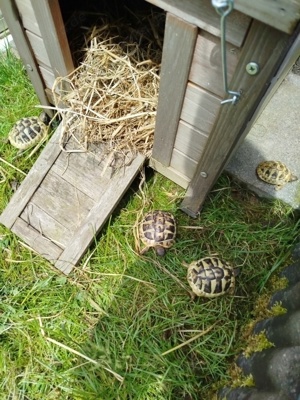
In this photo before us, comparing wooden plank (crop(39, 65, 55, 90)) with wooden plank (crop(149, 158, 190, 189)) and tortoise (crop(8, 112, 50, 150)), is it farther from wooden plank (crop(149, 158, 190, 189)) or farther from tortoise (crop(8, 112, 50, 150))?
wooden plank (crop(149, 158, 190, 189))

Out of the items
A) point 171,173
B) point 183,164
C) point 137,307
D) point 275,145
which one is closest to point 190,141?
point 183,164

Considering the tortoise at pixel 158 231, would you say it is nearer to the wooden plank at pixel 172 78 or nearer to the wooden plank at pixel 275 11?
the wooden plank at pixel 172 78

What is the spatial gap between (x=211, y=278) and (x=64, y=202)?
882 mm

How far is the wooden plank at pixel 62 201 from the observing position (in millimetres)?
1973

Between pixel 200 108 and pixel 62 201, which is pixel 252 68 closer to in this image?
pixel 200 108

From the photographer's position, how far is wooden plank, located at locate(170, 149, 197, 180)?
1.85 m

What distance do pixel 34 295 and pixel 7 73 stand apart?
1.58 metres

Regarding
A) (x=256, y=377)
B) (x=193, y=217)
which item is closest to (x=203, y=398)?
(x=256, y=377)

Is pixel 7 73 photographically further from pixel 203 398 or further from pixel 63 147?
pixel 203 398

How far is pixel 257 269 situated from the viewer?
1.98 m

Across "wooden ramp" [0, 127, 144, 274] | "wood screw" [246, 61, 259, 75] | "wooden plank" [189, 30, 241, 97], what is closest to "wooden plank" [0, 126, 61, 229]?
"wooden ramp" [0, 127, 144, 274]

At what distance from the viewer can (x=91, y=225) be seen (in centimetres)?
192

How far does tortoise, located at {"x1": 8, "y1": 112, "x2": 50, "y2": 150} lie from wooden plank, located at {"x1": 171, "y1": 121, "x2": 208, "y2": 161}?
3.11 feet

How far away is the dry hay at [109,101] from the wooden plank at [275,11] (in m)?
1.02
